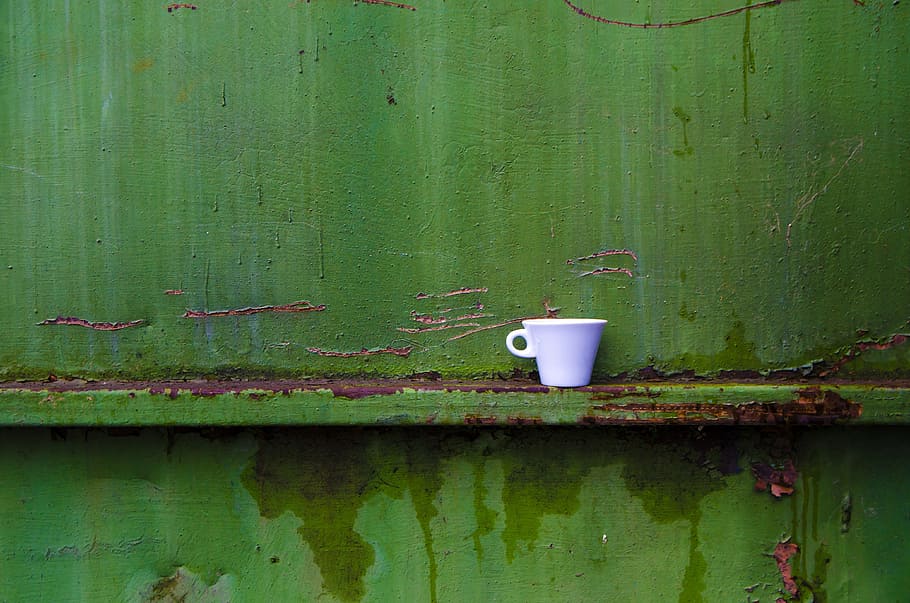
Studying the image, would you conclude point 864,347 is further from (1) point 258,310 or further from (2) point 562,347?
(1) point 258,310

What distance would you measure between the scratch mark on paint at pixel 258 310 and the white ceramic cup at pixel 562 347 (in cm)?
36

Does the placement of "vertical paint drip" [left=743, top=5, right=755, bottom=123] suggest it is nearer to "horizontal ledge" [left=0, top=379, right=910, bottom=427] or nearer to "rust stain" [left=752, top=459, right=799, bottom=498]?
"horizontal ledge" [left=0, top=379, right=910, bottom=427]

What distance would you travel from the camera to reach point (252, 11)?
1043 mm

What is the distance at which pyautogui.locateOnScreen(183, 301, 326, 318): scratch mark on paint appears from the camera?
105 centimetres

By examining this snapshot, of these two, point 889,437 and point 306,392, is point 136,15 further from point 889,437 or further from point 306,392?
point 889,437

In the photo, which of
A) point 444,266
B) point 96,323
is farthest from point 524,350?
point 96,323

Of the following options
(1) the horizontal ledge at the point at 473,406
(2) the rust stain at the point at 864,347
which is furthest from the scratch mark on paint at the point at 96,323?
(2) the rust stain at the point at 864,347

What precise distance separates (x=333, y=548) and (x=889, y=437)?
1.01 metres

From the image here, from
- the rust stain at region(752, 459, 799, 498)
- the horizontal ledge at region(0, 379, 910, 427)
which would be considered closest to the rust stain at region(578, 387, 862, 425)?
the horizontal ledge at region(0, 379, 910, 427)

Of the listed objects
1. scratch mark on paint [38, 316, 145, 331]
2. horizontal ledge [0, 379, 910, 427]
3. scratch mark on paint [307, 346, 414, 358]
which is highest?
scratch mark on paint [38, 316, 145, 331]

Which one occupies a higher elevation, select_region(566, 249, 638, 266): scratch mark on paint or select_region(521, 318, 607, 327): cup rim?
select_region(566, 249, 638, 266): scratch mark on paint

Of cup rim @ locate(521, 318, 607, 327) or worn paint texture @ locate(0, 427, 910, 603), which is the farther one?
worn paint texture @ locate(0, 427, 910, 603)

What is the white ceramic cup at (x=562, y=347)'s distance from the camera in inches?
36.9

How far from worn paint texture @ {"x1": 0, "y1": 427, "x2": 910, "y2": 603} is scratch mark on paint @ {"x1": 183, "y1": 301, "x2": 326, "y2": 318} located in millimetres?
210
